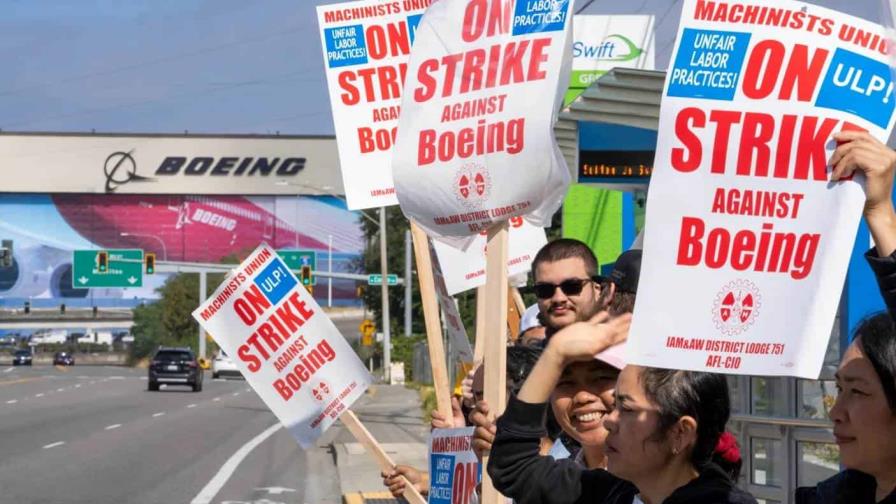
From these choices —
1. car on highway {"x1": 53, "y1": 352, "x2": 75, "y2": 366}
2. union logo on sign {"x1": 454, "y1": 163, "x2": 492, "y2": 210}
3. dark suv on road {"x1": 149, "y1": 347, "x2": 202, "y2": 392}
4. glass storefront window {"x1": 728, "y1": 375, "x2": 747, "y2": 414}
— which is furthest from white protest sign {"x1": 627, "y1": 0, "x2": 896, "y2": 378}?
car on highway {"x1": 53, "y1": 352, "x2": 75, "y2": 366}

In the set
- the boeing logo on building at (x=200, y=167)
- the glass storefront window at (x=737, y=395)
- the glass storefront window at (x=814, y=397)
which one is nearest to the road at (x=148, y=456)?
the glass storefront window at (x=737, y=395)

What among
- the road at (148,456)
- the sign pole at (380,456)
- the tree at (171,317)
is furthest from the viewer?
the tree at (171,317)

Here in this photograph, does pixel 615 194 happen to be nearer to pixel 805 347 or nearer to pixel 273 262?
pixel 273 262

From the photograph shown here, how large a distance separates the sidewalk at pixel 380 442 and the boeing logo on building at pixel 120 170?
77555mm

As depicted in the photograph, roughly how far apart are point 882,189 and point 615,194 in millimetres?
17052

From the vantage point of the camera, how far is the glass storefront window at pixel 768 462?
7.93m

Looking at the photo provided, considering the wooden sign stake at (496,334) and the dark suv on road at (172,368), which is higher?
the wooden sign stake at (496,334)

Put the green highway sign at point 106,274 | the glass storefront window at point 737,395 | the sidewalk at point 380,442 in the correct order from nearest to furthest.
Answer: the glass storefront window at point 737,395, the sidewalk at point 380,442, the green highway sign at point 106,274

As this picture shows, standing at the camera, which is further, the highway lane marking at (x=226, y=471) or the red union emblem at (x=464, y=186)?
the highway lane marking at (x=226, y=471)

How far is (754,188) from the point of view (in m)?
3.20

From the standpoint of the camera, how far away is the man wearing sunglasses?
4.94 meters

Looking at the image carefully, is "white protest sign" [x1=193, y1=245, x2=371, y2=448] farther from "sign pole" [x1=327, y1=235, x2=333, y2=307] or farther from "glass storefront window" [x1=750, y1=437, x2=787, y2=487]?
"sign pole" [x1=327, y1=235, x2=333, y2=307]

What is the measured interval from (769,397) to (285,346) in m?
2.84

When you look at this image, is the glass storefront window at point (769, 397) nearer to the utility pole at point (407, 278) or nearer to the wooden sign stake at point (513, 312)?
the wooden sign stake at point (513, 312)
